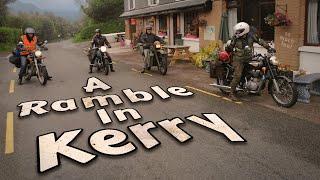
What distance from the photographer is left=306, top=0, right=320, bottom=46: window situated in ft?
37.2

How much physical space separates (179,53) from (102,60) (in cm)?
450

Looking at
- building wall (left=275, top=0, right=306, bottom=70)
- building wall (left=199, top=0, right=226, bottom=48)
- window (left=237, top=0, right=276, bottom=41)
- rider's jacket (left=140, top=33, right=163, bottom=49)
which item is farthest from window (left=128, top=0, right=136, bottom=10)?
building wall (left=275, top=0, right=306, bottom=70)

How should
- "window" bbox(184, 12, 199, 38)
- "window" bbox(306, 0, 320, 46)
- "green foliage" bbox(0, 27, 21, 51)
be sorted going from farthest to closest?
"green foliage" bbox(0, 27, 21, 51) < "window" bbox(184, 12, 199, 38) < "window" bbox(306, 0, 320, 46)

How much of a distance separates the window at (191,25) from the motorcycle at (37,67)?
8980 millimetres

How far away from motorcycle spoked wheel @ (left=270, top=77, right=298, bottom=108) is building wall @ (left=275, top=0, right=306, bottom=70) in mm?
3539

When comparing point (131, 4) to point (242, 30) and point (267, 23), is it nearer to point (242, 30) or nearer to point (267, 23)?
point (267, 23)

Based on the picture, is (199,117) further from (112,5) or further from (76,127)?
(112,5)

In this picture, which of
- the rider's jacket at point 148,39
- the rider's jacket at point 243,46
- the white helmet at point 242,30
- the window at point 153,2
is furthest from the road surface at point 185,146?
the window at point 153,2

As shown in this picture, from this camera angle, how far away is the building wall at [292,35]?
11.7 meters

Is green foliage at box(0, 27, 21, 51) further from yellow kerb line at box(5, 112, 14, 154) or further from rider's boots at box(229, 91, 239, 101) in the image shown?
rider's boots at box(229, 91, 239, 101)

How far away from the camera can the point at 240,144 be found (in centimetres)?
629

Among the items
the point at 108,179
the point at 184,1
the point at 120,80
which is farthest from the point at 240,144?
the point at 184,1

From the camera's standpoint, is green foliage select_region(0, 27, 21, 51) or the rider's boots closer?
the rider's boots

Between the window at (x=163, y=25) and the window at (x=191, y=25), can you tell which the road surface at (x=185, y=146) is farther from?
the window at (x=163, y=25)
